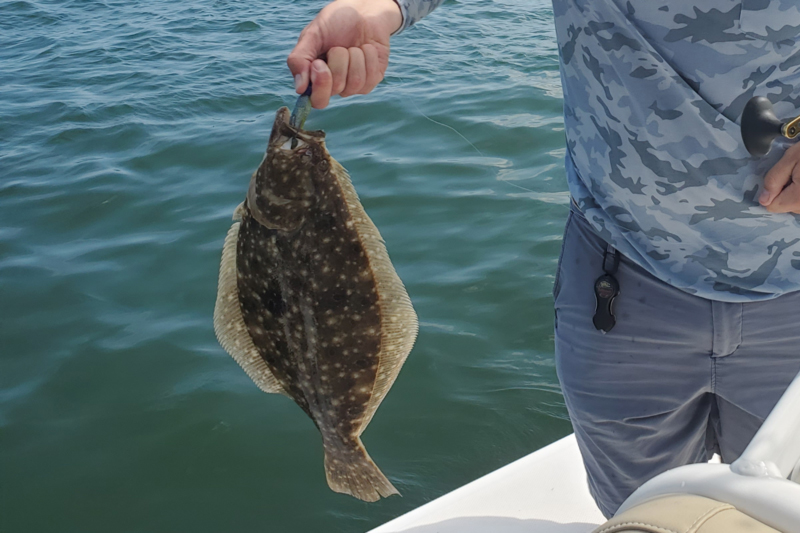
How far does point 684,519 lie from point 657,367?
88 centimetres

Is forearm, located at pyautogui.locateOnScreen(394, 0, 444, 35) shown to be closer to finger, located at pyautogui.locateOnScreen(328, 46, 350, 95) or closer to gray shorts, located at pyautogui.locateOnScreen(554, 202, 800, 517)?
finger, located at pyautogui.locateOnScreen(328, 46, 350, 95)

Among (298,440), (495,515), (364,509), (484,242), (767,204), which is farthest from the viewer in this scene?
(484,242)

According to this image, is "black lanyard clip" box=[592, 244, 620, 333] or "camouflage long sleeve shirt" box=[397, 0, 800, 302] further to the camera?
"black lanyard clip" box=[592, 244, 620, 333]

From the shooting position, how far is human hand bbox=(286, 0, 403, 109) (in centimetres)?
115

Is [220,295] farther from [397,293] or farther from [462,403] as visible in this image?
[462,403]

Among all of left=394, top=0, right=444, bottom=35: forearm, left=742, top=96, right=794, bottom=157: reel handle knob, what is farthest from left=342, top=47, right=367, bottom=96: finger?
left=742, top=96, right=794, bottom=157: reel handle knob

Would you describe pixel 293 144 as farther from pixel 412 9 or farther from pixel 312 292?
pixel 412 9

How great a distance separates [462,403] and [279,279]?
231 centimetres

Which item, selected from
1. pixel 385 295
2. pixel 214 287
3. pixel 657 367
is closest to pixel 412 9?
pixel 385 295

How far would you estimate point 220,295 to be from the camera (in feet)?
4.68

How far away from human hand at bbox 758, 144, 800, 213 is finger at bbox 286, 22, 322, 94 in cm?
83

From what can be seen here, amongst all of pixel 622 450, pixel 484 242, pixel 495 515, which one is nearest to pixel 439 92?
pixel 484 242

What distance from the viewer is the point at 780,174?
4.24 ft

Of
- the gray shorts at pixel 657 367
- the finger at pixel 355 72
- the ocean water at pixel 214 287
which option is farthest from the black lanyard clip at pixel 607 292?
the ocean water at pixel 214 287
